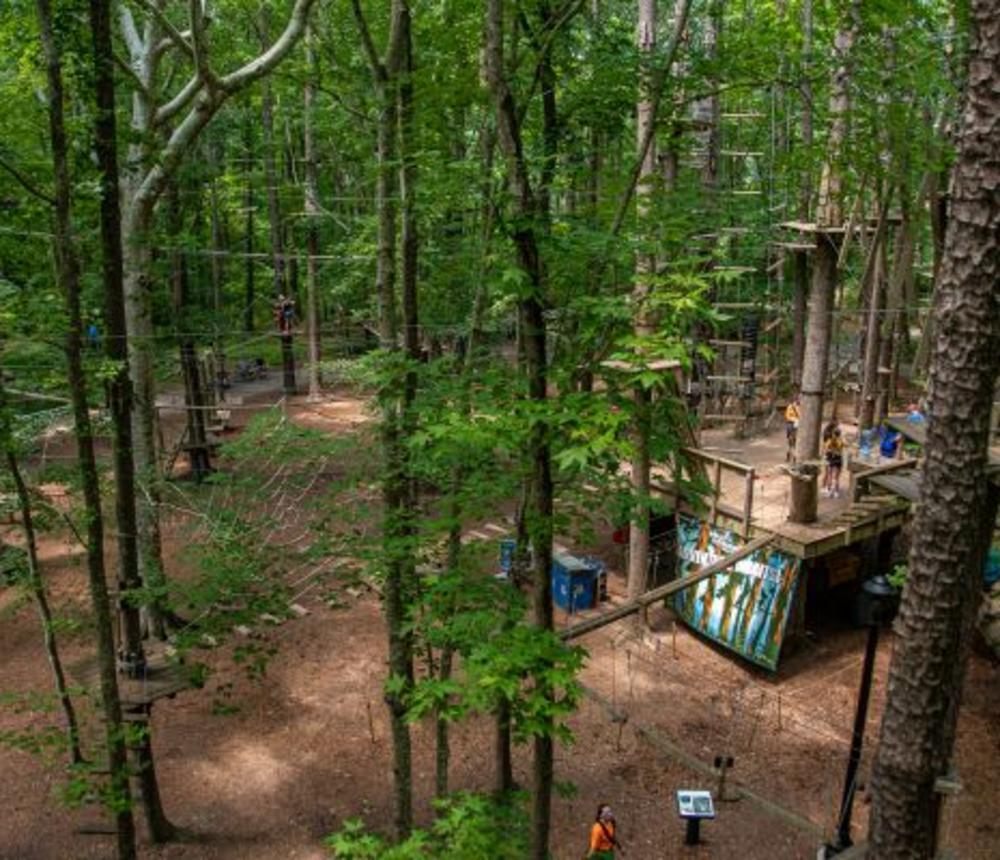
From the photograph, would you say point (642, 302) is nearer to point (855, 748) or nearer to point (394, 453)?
point (394, 453)

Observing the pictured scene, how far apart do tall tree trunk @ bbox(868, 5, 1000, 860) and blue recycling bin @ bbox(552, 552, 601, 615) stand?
1058 centimetres

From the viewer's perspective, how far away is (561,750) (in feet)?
39.2

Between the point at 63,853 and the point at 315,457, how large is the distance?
5.53 metres

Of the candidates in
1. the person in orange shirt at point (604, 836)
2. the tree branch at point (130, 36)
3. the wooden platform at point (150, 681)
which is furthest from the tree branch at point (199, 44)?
the person in orange shirt at point (604, 836)

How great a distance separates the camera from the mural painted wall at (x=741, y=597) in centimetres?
1348

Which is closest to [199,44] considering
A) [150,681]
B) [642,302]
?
[642,302]

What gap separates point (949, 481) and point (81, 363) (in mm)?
7005

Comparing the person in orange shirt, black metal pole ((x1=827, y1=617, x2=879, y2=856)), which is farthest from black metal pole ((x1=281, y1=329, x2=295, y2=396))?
black metal pole ((x1=827, y1=617, x2=879, y2=856))

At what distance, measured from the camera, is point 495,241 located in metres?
6.79

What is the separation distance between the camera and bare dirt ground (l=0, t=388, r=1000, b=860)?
1031 centimetres

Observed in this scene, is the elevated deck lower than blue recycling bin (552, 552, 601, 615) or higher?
higher

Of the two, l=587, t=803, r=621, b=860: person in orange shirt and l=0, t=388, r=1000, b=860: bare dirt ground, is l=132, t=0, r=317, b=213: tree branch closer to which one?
l=0, t=388, r=1000, b=860: bare dirt ground

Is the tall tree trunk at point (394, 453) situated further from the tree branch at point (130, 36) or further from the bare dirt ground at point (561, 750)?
the tree branch at point (130, 36)

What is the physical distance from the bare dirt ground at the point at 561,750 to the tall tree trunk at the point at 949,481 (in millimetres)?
5960
